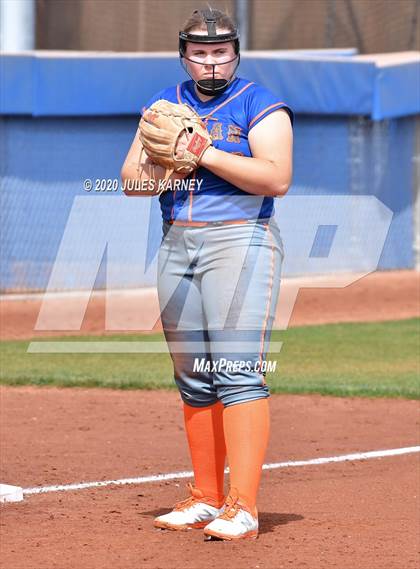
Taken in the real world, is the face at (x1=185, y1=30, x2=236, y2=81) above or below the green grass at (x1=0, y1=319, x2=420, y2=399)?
above

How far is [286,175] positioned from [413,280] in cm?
1257

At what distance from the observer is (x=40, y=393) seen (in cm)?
823

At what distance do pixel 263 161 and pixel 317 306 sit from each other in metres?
10.1

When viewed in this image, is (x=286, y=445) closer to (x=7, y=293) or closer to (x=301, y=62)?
(x=7, y=293)

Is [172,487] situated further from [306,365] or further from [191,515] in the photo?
[306,365]

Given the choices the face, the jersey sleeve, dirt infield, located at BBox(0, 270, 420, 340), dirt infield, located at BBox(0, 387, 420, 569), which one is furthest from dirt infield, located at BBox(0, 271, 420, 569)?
dirt infield, located at BBox(0, 270, 420, 340)

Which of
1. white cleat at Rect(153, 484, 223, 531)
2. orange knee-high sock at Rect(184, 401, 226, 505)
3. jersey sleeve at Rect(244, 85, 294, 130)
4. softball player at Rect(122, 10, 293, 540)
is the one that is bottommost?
white cleat at Rect(153, 484, 223, 531)

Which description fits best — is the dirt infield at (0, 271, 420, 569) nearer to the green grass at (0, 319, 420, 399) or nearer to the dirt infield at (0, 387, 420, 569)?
the dirt infield at (0, 387, 420, 569)

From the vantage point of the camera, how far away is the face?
4305 mm

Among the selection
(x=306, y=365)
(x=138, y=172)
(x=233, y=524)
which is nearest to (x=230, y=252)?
(x=138, y=172)

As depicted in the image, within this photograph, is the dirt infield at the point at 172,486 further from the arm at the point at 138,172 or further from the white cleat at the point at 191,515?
the arm at the point at 138,172

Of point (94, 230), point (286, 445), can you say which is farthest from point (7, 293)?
point (286, 445)

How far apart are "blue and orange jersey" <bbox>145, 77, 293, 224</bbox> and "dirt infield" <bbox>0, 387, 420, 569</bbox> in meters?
1.26

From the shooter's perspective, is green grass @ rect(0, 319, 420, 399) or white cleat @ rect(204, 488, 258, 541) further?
green grass @ rect(0, 319, 420, 399)
